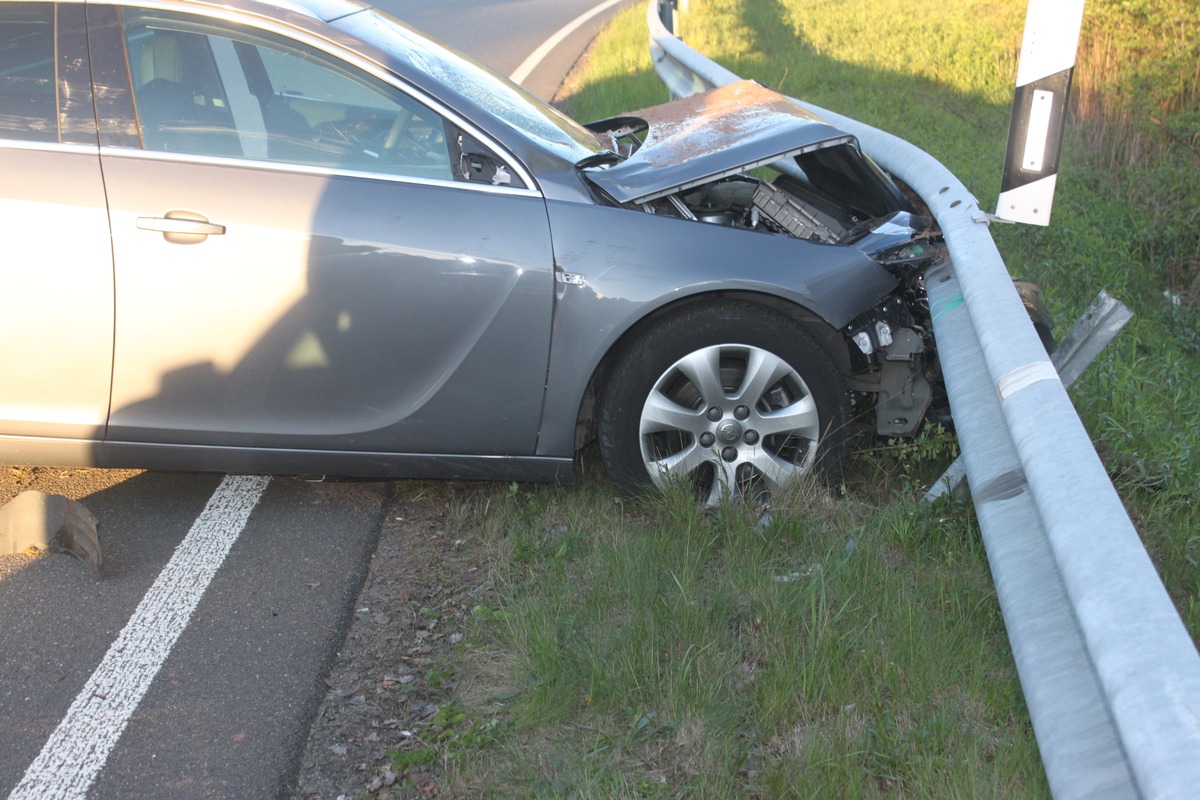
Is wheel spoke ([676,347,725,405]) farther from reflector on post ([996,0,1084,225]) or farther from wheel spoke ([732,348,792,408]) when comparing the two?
reflector on post ([996,0,1084,225])

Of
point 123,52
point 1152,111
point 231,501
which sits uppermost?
point 123,52

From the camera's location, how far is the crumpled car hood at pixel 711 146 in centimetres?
399

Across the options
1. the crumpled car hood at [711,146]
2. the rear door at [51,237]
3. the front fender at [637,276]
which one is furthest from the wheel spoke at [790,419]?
the rear door at [51,237]

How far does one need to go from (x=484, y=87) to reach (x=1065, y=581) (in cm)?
319

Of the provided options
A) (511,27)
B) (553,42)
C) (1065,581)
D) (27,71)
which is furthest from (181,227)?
(511,27)

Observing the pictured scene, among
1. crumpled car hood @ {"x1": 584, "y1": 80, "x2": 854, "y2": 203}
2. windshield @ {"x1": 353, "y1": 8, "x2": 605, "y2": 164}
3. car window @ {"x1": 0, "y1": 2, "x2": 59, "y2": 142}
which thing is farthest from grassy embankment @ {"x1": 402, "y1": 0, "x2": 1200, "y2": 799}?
car window @ {"x1": 0, "y1": 2, "x2": 59, "y2": 142}

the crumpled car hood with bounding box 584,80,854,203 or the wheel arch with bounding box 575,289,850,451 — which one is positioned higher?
the crumpled car hood with bounding box 584,80,854,203

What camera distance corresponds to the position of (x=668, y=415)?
4004mm

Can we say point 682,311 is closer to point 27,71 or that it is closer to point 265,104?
point 265,104

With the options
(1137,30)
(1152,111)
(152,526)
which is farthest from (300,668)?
(1137,30)

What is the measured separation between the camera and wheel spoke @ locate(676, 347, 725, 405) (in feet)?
13.0

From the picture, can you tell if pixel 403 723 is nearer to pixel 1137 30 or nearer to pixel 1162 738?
pixel 1162 738

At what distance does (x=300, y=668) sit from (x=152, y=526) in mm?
1127

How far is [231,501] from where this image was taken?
14.4ft
